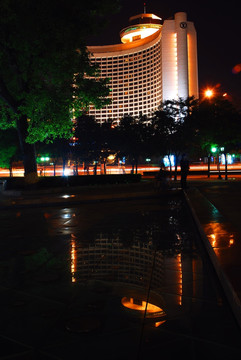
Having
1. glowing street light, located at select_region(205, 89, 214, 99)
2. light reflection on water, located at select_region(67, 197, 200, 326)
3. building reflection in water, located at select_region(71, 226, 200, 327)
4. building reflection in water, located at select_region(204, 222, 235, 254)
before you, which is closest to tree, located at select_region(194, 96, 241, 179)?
glowing street light, located at select_region(205, 89, 214, 99)

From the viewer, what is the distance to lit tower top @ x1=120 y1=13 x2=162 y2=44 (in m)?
185

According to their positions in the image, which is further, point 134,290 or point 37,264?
point 37,264

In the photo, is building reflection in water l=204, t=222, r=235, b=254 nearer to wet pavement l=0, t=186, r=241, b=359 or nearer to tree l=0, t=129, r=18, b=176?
wet pavement l=0, t=186, r=241, b=359

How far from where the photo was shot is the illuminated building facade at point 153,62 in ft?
542

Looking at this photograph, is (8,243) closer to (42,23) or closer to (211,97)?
(42,23)

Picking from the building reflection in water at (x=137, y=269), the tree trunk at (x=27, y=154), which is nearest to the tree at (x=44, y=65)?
the tree trunk at (x=27, y=154)

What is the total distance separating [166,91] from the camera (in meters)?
171

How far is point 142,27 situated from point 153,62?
1973 cm

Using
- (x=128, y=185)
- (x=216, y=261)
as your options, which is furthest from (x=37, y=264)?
(x=128, y=185)

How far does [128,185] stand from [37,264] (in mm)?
20231

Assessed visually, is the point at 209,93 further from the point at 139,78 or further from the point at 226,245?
the point at 139,78

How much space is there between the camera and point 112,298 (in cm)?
430

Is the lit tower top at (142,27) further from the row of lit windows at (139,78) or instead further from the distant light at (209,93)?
the distant light at (209,93)

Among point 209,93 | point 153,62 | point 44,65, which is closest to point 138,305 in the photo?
point 44,65
